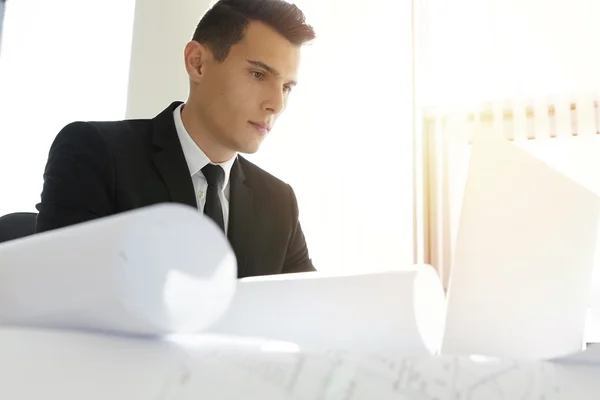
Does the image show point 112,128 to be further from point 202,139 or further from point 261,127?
point 261,127

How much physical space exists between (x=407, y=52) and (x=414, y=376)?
2358mm

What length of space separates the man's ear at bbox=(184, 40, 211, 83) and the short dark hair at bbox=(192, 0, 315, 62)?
2 cm

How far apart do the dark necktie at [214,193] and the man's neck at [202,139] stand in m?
0.12

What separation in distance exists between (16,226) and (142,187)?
1.00 feet

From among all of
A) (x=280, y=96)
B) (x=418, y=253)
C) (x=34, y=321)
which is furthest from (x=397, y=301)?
(x=418, y=253)

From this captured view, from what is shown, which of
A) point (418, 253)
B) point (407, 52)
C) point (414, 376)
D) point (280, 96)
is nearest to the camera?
point (414, 376)

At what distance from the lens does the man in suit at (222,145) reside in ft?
3.67

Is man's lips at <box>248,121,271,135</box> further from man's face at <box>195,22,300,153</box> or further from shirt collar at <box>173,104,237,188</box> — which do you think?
shirt collar at <box>173,104,237,188</box>

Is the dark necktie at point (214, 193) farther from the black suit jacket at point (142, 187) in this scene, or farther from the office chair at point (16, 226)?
the office chair at point (16, 226)

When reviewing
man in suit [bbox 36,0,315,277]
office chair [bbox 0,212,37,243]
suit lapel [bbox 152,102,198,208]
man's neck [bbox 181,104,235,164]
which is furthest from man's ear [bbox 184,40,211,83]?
office chair [bbox 0,212,37,243]

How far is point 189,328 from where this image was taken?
0.80 feet

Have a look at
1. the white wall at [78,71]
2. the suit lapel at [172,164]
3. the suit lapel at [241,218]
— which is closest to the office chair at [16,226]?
the suit lapel at [172,164]

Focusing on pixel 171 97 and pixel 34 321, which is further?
pixel 171 97

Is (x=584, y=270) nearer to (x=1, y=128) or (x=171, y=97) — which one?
(x=171, y=97)
